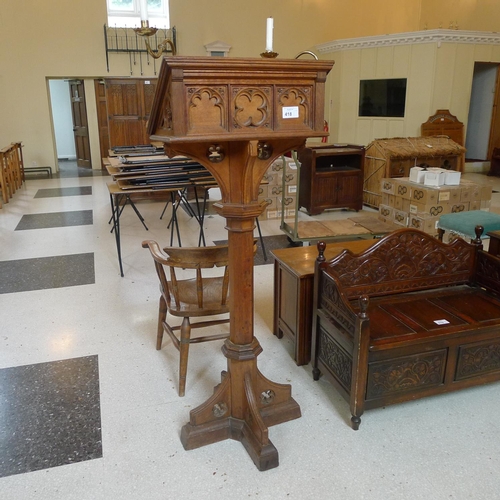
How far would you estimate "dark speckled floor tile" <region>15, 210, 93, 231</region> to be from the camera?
583 cm

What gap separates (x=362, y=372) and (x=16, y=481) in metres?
1.44

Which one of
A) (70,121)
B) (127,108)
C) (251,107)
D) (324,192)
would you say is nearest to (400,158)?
(324,192)

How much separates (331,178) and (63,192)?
4.61 metres

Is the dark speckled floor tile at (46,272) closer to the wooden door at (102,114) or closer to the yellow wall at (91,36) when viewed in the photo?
the wooden door at (102,114)

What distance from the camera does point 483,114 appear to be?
10820mm

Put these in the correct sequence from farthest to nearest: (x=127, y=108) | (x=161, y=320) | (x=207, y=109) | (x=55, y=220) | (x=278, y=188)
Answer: (x=127, y=108)
(x=55, y=220)
(x=278, y=188)
(x=161, y=320)
(x=207, y=109)

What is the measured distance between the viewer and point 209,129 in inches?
59.9

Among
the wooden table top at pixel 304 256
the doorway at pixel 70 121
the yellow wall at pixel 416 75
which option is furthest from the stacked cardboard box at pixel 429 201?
the doorway at pixel 70 121

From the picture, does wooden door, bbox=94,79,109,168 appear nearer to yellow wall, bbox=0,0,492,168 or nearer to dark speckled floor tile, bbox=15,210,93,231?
yellow wall, bbox=0,0,492,168

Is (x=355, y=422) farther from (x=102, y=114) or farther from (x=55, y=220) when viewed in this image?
(x=102, y=114)

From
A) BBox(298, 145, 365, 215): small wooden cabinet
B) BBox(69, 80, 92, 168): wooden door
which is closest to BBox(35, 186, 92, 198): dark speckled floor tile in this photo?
BBox(69, 80, 92, 168): wooden door

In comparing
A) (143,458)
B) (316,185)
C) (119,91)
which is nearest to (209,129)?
(143,458)

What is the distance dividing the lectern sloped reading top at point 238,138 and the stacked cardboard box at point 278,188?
3.82 meters

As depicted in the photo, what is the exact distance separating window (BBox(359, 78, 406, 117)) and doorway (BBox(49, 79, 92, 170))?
5963 millimetres
